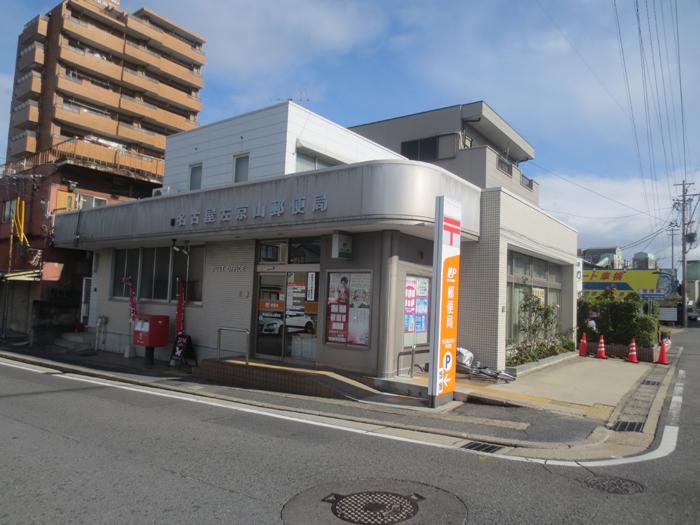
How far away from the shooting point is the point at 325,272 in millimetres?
11844

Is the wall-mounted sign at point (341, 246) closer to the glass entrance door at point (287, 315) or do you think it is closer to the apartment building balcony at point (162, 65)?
the glass entrance door at point (287, 315)

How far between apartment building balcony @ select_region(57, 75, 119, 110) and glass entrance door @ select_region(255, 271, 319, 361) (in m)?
40.1

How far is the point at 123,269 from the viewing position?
1795 centimetres

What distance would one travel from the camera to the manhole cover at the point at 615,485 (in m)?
5.12

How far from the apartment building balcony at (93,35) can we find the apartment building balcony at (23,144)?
9547 mm

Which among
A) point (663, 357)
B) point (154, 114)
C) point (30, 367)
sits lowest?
point (30, 367)

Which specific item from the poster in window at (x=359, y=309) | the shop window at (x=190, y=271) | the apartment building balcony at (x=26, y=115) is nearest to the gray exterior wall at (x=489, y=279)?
the poster in window at (x=359, y=309)

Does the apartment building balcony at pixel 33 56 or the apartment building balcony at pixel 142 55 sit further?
the apartment building balcony at pixel 142 55

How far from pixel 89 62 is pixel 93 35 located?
2.71 metres

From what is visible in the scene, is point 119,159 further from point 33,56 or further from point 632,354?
point 33,56

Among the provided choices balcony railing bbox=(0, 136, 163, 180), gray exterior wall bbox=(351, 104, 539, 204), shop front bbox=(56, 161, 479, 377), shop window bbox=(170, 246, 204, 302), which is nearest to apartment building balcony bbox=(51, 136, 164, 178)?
balcony railing bbox=(0, 136, 163, 180)

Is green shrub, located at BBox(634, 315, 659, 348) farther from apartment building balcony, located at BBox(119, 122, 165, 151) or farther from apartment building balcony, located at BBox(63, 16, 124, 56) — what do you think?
apartment building balcony, located at BBox(63, 16, 124, 56)

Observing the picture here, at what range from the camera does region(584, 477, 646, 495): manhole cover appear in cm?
512

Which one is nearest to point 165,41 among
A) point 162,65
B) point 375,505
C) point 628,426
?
point 162,65
